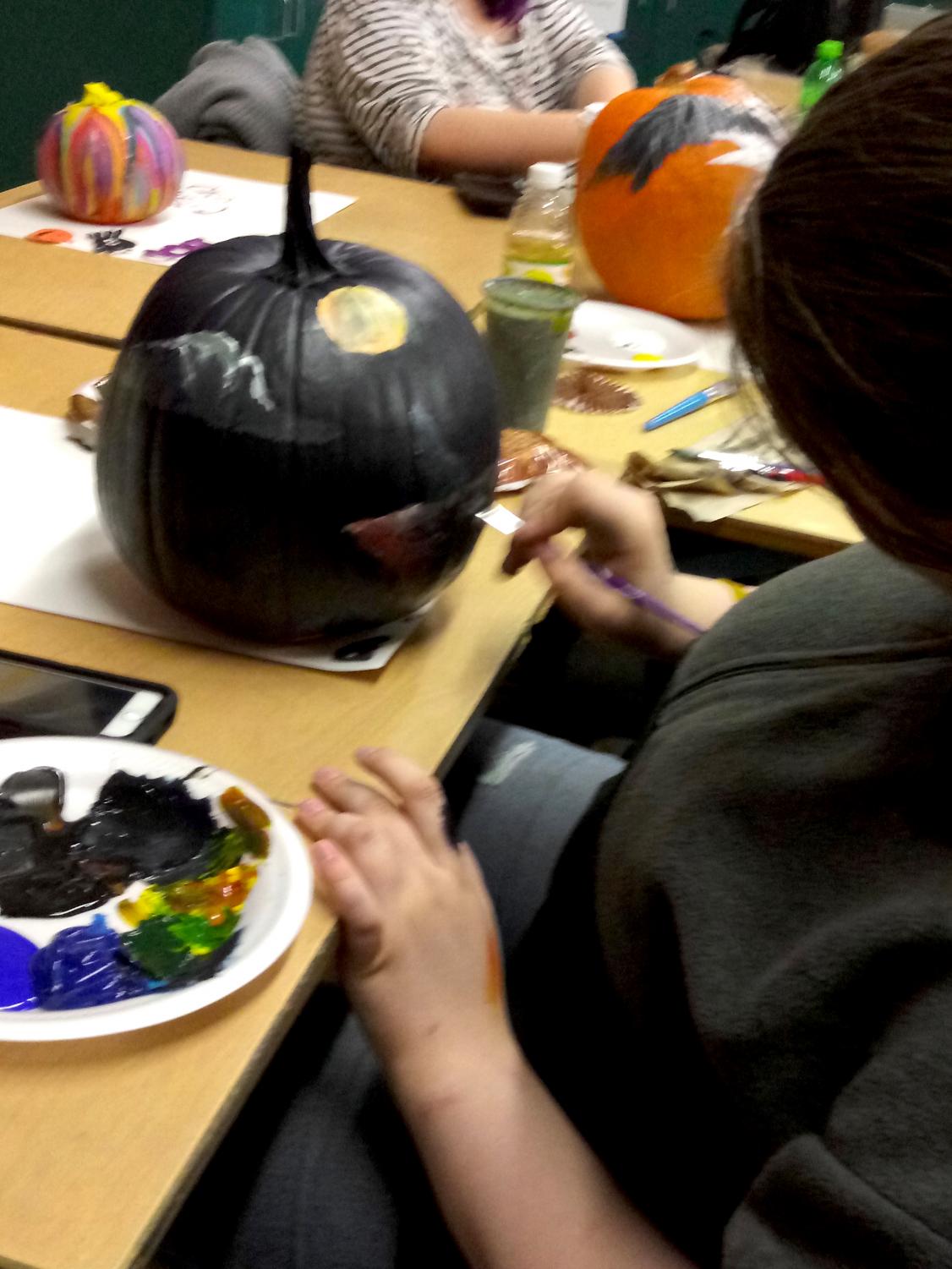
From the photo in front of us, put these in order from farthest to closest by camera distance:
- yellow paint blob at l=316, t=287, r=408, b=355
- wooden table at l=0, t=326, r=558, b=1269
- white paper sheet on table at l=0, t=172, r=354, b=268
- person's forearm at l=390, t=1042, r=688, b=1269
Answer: white paper sheet on table at l=0, t=172, r=354, b=268 < yellow paint blob at l=316, t=287, r=408, b=355 < person's forearm at l=390, t=1042, r=688, b=1269 < wooden table at l=0, t=326, r=558, b=1269

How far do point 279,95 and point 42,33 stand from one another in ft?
2.77

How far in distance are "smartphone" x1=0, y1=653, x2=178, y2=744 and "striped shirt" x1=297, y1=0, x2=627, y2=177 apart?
3.69 feet

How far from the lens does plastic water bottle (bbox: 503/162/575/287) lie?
108 centimetres

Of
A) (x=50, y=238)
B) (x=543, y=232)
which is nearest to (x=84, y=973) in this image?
(x=543, y=232)

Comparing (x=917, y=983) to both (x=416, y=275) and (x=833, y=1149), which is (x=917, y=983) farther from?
(x=416, y=275)

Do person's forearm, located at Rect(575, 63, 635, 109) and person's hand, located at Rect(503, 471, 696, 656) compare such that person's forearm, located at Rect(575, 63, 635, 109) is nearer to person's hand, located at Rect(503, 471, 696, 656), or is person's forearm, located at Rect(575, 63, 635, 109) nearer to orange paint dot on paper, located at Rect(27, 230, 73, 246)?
orange paint dot on paper, located at Rect(27, 230, 73, 246)

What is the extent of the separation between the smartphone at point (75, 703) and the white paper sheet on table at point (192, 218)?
709 millimetres

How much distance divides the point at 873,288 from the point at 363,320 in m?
0.31

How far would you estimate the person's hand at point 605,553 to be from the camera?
0.79m

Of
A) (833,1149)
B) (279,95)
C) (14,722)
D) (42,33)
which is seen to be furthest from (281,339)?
(42,33)

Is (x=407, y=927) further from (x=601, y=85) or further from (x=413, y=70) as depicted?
(x=601, y=85)

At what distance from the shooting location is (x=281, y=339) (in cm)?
60

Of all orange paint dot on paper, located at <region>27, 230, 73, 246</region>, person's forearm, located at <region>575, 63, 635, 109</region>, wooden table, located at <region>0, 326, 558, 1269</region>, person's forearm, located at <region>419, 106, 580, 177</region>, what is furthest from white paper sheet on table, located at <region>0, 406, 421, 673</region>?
person's forearm, located at <region>575, 63, 635, 109</region>

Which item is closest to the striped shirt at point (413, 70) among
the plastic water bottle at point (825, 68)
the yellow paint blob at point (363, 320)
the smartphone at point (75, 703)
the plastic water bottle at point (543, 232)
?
the plastic water bottle at point (825, 68)
